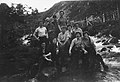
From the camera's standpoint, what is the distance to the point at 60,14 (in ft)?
21.2

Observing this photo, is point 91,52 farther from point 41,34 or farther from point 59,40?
point 41,34

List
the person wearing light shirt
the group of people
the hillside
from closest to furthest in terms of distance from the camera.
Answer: the group of people
the hillside
the person wearing light shirt

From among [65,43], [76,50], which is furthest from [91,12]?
[76,50]

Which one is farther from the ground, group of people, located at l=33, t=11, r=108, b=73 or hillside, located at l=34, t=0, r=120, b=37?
hillside, located at l=34, t=0, r=120, b=37

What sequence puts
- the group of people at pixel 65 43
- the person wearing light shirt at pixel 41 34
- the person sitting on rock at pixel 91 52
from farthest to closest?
the person wearing light shirt at pixel 41 34, the group of people at pixel 65 43, the person sitting on rock at pixel 91 52

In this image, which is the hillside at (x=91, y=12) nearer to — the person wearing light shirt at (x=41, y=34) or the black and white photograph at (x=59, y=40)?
the black and white photograph at (x=59, y=40)

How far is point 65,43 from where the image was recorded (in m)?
6.07

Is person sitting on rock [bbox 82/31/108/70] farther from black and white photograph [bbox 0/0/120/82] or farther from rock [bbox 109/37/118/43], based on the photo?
rock [bbox 109/37/118/43]

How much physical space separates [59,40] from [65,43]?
0.70ft

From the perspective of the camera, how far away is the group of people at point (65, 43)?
18.7ft

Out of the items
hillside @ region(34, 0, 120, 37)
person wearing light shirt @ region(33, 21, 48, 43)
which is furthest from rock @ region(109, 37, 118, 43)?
person wearing light shirt @ region(33, 21, 48, 43)

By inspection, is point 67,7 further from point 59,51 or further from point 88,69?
point 88,69

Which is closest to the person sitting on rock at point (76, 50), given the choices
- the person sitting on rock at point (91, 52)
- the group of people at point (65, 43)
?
the group of people at point (65, 43)

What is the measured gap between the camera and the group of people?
5703 mm
